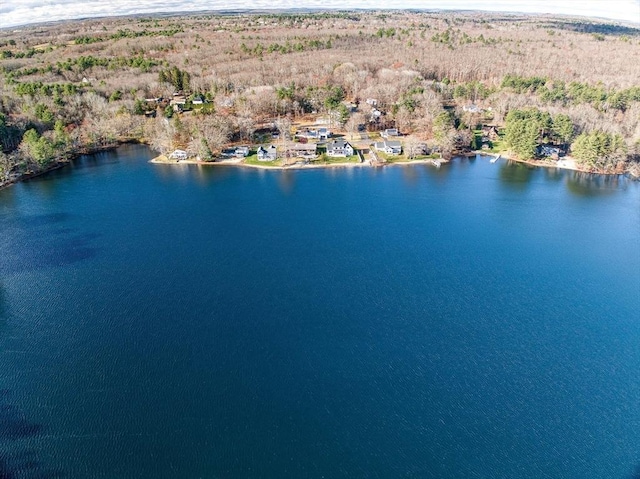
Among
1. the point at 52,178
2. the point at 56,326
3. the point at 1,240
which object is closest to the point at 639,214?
the point at 56,326

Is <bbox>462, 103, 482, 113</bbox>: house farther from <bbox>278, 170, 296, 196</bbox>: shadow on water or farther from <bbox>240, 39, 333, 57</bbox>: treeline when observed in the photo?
<bbox>240, 39, 333, 57</bbox>: treeline

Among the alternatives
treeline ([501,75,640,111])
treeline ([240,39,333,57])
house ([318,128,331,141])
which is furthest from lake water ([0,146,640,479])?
treeline ([240,39,333,57])

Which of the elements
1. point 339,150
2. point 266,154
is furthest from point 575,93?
point 266,154

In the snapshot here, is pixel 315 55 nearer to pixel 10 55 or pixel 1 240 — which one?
pixel 10 55

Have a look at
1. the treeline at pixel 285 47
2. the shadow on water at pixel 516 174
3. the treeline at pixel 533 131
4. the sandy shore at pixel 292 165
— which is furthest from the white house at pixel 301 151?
the treeline at pixel 285 47

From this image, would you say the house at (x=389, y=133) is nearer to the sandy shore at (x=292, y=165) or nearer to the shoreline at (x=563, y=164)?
the sandy shore at (x=292, y=165)

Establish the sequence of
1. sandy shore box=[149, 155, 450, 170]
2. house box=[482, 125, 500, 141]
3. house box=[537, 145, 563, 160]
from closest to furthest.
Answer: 1. sandy shore box=[149, 155, 450, 170]
2. house box=[537, 145, 563, 160]
3. house box=[482, 125, 500, 141]

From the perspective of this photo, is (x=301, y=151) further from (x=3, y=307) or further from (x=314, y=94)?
(x=3, y=307)
